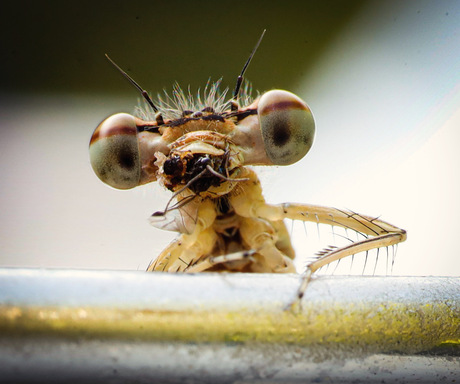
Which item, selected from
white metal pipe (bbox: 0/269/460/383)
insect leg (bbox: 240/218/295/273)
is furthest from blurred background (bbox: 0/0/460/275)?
white metal pipe (bbox: 0/269/460/383)

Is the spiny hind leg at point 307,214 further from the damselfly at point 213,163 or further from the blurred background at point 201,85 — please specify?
the blurred background at point 201,85

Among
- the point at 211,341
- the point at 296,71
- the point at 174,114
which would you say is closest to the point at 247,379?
the point at 211,341

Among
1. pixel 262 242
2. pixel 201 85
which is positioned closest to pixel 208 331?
pixel 262 242

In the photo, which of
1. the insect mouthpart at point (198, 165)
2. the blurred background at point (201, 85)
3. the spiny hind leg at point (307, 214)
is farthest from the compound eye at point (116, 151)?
the blurred background at point (201, 85)

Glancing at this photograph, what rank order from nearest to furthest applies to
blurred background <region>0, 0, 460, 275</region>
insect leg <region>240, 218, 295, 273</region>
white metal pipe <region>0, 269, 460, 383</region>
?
white metal pipe <region>0, 269, 460, 383</region>
insect leg <region>240, 218, 295, 273</region>
blurred background <region>0, 0, 460, 275</region>

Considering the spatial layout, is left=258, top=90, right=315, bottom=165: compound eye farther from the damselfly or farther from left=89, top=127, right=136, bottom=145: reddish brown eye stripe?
left=89, top=127, right=136, bottom=145: reddish brown eye stripe

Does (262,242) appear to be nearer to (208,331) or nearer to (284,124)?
(284,124)

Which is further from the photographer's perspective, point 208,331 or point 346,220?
point 346,220
